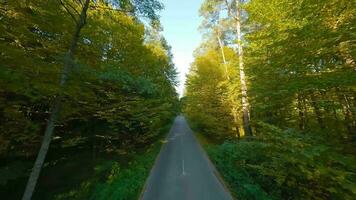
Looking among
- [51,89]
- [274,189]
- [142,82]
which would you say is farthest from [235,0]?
[51,89]

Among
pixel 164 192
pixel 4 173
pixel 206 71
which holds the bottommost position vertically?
pixel 164 192

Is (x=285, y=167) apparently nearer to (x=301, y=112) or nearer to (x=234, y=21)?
(x=301, y=112)

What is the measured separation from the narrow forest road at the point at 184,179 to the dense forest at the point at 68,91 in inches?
35.1

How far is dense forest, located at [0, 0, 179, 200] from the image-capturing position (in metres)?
7.50

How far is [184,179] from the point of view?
1293cm

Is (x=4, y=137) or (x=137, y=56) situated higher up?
(x=137, y=56)

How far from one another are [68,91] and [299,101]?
9.85 meters

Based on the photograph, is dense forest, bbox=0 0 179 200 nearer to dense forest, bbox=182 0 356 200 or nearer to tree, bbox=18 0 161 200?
tree, bbox=18 0 161 200

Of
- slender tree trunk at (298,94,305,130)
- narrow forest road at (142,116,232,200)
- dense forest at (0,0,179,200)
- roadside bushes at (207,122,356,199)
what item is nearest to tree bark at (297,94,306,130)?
slender tree trunk at (298,94,305,130)

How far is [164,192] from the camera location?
11.1 m

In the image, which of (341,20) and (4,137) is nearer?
(341,20)

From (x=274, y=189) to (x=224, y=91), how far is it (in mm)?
11735

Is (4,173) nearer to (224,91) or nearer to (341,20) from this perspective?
(341,20)

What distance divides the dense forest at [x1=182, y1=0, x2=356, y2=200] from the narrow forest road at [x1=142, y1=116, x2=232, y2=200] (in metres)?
0.87
